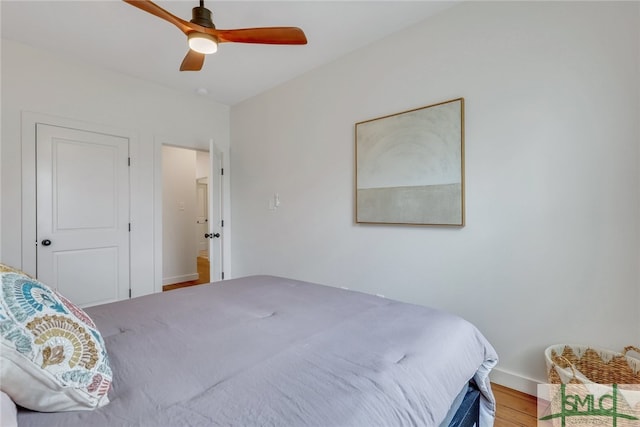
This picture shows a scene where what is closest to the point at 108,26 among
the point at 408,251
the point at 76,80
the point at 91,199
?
the point at 76,80

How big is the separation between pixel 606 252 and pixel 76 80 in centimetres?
433

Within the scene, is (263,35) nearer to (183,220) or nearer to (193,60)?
(193,60)

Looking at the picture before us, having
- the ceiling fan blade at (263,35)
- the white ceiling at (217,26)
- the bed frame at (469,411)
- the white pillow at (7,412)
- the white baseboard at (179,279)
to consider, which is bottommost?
the white baseboard at (179,279)

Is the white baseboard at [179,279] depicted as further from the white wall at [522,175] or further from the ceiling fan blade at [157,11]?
the ceiling fan blade at [157,11]

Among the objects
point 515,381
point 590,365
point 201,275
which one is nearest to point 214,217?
point 201,275

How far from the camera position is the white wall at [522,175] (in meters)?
1.59

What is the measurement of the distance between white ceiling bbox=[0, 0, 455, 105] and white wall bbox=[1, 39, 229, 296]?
162 mm

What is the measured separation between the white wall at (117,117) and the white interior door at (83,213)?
0.38 ft

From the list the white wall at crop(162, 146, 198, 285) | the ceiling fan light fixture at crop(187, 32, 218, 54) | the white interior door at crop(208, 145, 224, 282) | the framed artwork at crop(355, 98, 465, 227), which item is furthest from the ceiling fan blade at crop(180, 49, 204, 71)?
the white wall at crop(162, 146, 198, 285)

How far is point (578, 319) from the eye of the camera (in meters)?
1.69

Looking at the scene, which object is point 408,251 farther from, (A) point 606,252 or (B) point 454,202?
(A) point 606,252

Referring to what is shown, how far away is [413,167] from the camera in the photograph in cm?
229

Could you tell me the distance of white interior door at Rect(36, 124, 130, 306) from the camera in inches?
109

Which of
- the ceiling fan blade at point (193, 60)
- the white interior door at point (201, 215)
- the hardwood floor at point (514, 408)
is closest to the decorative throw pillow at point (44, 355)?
the ceiling fan blade at point (193, 60)
